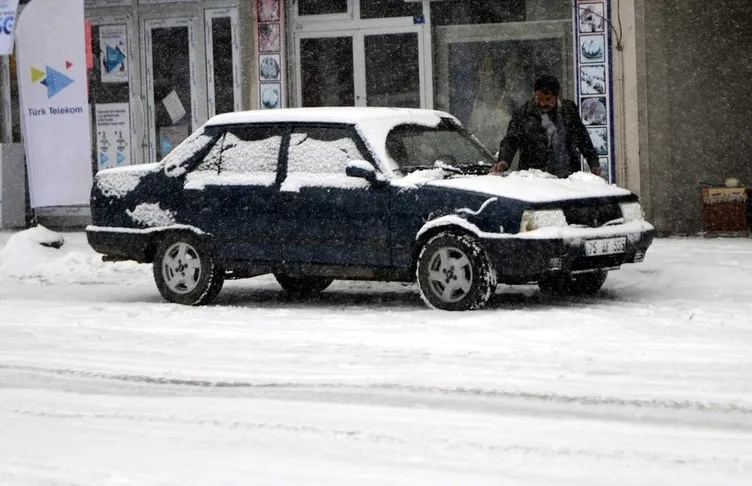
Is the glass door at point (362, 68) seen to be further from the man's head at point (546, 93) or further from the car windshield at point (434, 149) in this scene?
the car windshield at point (434, 149)

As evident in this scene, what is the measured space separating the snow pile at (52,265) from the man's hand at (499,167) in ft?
15.6

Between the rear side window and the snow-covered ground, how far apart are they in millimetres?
1152

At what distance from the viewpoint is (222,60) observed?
21828 millimetres

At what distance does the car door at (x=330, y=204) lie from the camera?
12312mm

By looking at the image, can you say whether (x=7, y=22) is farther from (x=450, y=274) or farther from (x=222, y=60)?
(x=450, y=274)

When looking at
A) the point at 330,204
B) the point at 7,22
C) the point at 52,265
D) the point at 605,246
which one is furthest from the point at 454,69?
the point at 605,246

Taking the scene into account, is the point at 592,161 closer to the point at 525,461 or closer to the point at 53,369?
the point at 53,369

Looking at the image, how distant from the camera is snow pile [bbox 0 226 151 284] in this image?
Answer: 16.5 metres

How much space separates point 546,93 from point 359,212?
85.4 inches

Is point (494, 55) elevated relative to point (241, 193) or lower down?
elevated

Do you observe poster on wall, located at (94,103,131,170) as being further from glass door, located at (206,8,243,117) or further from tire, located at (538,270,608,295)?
tire, located at (538,270,608,295)

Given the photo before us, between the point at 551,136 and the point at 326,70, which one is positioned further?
the point at 326,70

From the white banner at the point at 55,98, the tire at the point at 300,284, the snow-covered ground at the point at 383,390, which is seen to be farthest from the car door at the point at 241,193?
the white banner at the point at 55,98

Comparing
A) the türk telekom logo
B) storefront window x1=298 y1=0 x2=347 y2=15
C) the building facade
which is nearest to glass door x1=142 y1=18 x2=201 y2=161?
the building facade
